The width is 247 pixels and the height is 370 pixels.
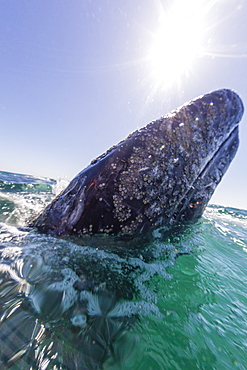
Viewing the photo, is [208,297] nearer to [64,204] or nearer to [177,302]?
[177,302]

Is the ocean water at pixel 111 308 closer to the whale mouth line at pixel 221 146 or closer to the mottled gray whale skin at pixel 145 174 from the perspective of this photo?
the mottled gray whale skin at pixel 145 174

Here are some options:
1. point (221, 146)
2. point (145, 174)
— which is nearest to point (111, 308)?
point (145, 174)

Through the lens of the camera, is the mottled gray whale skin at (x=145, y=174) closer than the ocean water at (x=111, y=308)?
No

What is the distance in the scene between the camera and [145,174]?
7.68 ft

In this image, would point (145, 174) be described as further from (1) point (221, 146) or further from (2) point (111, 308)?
(1) point (221, 146)

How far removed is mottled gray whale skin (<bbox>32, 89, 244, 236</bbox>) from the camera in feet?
7.59

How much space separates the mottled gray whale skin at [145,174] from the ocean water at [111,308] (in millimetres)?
311

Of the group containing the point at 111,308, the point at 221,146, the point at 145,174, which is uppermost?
the point at 221,146

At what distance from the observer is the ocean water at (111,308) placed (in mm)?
1198

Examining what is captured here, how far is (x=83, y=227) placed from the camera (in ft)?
7.80

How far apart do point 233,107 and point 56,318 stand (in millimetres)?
3690

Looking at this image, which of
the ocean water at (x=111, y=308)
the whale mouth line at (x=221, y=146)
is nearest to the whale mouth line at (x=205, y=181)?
the whale mouth line at (x=221, y=146)

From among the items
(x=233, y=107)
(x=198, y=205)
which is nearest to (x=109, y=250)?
(x=198, y=205)

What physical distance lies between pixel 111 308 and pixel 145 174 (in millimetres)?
1590
